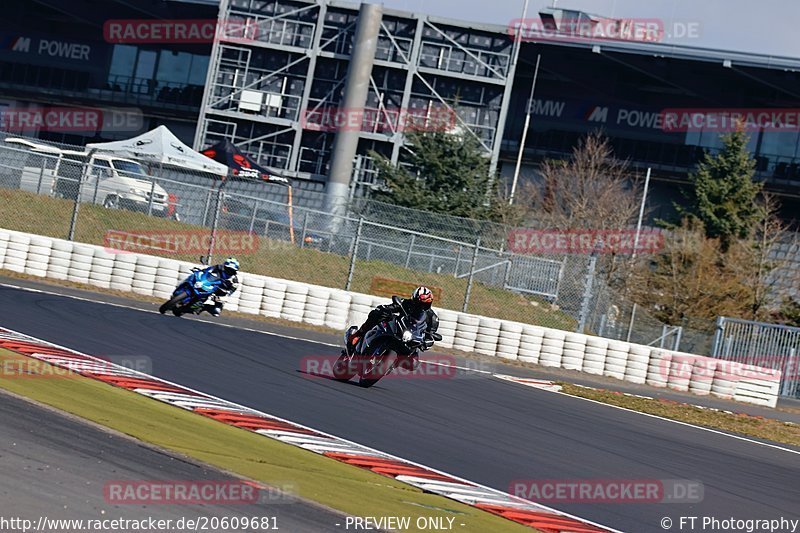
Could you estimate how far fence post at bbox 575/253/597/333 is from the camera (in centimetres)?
2423

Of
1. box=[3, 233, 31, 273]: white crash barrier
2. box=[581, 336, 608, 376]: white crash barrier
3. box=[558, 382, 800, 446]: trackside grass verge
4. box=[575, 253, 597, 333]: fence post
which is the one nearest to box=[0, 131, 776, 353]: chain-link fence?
box=[575, 253, 597, 333]: fence post

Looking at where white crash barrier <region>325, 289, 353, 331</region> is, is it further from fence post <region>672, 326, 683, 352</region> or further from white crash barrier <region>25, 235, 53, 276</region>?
fence post <region>672, 326, 683, 352</region>

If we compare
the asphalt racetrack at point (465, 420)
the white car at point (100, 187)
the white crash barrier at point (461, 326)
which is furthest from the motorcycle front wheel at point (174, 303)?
the white car at point (100, 187)

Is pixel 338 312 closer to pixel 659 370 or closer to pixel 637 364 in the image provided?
pixel 637 364

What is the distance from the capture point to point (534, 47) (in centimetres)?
4800

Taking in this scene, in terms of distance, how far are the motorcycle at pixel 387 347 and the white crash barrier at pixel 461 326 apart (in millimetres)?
8340

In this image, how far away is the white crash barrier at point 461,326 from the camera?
75.8 feet

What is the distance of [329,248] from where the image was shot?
2800 cm

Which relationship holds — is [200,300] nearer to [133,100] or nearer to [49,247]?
[49,247]

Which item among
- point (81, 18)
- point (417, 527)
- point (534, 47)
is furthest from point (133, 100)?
point (417, 527)

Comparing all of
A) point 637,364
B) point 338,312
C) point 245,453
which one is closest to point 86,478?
point 245,453

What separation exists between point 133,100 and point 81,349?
4427 centimetres

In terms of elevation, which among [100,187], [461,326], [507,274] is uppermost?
[100,187]

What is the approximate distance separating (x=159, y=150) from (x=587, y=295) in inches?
539
